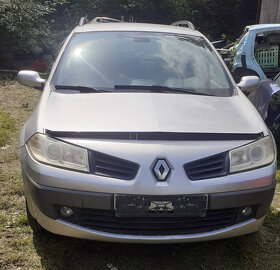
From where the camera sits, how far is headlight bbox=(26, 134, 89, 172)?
8.21 ft

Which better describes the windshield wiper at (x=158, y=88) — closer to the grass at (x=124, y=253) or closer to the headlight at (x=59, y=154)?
the headlight at (x=59, y=154)

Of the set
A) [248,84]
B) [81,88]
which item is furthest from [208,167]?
[248,84]

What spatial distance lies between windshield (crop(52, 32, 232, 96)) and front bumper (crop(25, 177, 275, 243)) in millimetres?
1050

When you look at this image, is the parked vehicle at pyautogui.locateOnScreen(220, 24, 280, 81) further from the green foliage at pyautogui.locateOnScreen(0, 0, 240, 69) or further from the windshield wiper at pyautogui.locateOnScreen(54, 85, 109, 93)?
the green foliage at pyautogui.locateOnScreen(0, 0, 240, 69)

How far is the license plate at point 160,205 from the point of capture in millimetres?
2439

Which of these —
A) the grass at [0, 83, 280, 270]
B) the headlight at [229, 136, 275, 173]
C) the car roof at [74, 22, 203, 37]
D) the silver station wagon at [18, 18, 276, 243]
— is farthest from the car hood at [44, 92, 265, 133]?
the car roof at [74, 22, 203, 37]

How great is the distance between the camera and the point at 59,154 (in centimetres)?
255

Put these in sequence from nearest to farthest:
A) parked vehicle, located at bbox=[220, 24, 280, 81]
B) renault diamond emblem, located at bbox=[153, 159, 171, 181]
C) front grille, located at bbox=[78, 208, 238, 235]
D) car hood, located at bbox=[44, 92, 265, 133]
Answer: renault diamond emblem, located at bbox=[153, 159, 171, 181] < front grille, located at bbox=[78, 208, 238, 235] < car hood, located at bbox=[44, 92, 265, 133] < parked vehicle, located at bbox=[220, 24, 280, 81]

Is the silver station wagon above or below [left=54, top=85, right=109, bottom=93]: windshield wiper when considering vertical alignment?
below

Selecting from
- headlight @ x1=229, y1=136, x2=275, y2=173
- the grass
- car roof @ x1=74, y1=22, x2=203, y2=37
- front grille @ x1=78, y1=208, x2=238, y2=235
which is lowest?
the grass

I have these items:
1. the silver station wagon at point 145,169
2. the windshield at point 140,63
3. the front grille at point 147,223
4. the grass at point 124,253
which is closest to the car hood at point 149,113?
the silver station wagon at point 145,169

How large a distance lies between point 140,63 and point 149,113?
0.96 m

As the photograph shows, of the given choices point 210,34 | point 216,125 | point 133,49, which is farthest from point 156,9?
point 216,125

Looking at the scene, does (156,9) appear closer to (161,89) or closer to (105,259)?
(161,89)
